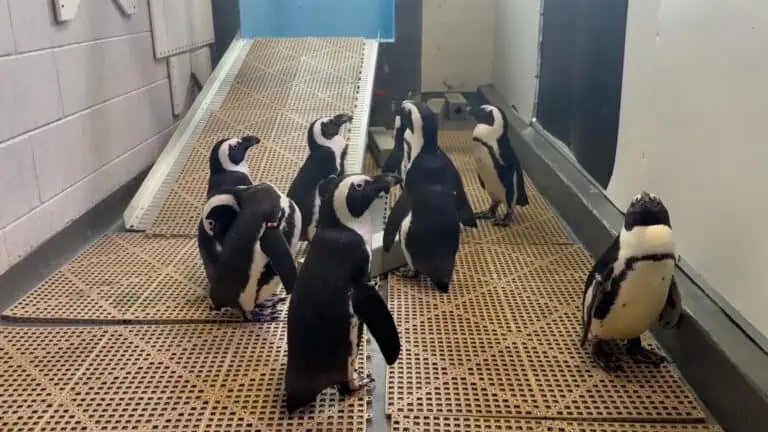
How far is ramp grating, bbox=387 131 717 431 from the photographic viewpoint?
69.7 inches

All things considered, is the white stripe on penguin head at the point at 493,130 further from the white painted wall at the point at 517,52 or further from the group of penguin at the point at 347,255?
the white painted wall at the point at 517,52

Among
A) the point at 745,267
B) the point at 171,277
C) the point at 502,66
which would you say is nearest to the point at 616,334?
the point at 745,267

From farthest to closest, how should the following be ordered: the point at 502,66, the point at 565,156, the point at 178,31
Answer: the point at 502,66, the point at 178,31, the point at 565,156

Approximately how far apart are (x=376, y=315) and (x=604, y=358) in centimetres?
75

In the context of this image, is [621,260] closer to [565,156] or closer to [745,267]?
[745,267]

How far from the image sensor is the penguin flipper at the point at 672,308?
1887 millimetres

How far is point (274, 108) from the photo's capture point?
12.8 ft

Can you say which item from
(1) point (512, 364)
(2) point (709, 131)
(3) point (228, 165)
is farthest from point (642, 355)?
(3) point (228, 165)

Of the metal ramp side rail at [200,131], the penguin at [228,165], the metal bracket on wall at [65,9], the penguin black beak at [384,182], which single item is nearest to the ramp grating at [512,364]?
the penguin black beak at [384,182]

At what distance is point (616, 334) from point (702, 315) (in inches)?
9.2

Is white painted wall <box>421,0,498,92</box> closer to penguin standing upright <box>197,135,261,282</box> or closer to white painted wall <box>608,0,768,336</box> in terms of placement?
white painted wall <box>608,0,768,336</box>

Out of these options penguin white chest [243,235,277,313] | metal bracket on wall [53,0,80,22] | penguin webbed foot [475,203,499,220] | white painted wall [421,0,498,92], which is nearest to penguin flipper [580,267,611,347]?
penguin white chest [243,235,277,313]

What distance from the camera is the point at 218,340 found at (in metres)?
2.12

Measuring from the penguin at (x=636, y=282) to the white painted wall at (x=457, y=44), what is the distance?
178 inches
